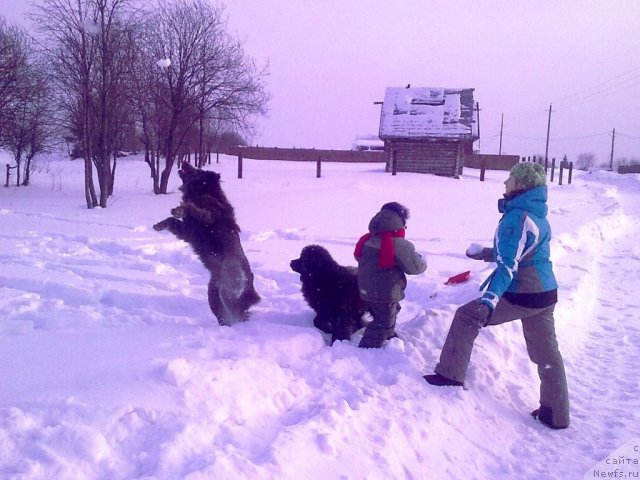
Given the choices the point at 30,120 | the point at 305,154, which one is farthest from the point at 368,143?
the point at 30,120

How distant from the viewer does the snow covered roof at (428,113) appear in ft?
101

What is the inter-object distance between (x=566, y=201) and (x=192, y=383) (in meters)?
20.4

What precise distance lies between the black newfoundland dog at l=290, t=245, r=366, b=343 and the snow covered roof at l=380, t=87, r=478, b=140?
1061 inches

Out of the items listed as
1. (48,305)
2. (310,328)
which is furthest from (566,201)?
(48,305)

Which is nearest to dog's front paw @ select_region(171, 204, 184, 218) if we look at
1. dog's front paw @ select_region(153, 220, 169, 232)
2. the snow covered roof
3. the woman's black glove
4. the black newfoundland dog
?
dog's front paw @ select_region(153, 220, 169, 232)

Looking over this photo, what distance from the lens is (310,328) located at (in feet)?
16.2

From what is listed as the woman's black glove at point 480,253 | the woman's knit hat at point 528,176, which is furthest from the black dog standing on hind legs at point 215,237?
the woman's knit hat at point 528,176

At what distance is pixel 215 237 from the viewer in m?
4.90

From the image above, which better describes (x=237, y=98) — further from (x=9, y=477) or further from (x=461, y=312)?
(x=9, y=477)

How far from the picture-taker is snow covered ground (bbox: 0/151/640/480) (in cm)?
281

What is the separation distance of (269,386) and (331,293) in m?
1.43

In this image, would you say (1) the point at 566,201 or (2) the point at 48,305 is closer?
(2) the point at 48,305

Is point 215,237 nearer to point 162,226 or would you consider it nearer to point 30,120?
point 162,226

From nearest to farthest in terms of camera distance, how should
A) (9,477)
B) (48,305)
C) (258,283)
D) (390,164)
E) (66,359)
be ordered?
(9,477) → (66,359) → (48,305) → (258,283) → (390,164)
